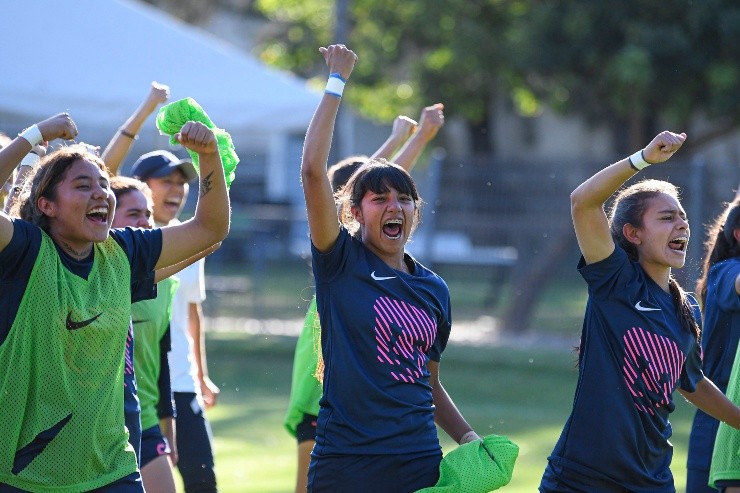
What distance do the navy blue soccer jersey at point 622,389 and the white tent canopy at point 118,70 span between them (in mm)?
8316

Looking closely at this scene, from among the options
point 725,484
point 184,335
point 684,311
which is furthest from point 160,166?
point 725,484

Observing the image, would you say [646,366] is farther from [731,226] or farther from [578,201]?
[731,226]

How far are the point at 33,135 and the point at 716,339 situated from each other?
3.12 metres

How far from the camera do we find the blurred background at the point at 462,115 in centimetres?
1188

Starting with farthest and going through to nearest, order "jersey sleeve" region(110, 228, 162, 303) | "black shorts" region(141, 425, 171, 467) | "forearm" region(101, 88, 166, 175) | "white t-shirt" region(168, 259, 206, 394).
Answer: "white t-shirt" region(168, 259, 206, 394)
"forearm" region(101, 88, 166, 175)
"black shorts" region(141, 425, 171, 467)
"jersey sleeve" region(110, 228, 162, 303)

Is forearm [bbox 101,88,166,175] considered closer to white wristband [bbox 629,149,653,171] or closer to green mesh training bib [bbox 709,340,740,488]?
white wristband [bbox 629,149,653,171]

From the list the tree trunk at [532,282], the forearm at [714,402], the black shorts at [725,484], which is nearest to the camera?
the forearm at [714,402]

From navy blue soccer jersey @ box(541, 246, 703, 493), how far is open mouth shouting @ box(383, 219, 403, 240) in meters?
0.72

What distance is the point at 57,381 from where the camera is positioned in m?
4.13

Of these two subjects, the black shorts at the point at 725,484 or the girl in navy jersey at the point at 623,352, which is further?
the black shorts at the point at 725,484

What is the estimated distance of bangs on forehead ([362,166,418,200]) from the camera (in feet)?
15.1

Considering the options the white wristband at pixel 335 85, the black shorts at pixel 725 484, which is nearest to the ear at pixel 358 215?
the white wristband at pixel 335 85

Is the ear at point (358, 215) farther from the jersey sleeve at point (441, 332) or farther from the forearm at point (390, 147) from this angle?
the forearm at point (390, 147)

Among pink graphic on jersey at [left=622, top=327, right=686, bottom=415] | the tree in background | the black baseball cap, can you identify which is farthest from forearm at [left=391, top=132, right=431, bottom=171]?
the tree in background
